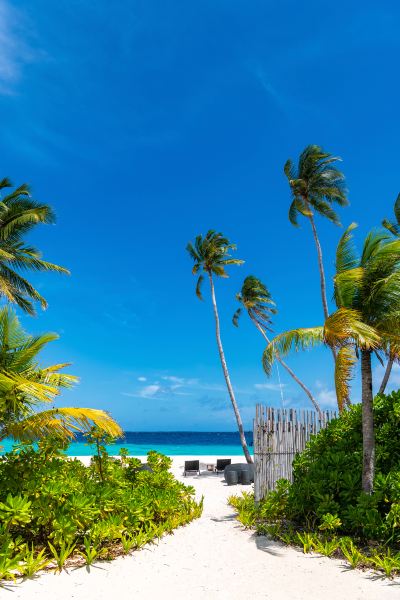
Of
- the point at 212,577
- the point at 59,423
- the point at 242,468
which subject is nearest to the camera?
the point at 212,577

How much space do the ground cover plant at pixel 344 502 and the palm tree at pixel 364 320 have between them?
425 mm

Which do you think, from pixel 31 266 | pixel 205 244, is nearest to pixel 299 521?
pixel 31 266

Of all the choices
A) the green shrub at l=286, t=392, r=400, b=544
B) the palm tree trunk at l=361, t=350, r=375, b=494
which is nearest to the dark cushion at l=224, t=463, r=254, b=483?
the green shrub at l=286, t=392, r=400, b=544

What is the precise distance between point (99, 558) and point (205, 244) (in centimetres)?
1862

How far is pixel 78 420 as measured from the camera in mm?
5984

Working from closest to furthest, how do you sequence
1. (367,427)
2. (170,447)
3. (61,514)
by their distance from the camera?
1. (61,514)
2. (367,427)
3. (170,447)

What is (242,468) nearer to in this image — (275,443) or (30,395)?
(275,443)

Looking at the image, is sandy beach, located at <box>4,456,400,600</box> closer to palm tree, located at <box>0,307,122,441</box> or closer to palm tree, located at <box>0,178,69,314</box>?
palm tree, located at <box>0,307,122,441</box>

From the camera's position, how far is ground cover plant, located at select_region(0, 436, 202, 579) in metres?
5.32

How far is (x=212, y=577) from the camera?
5.62 meters

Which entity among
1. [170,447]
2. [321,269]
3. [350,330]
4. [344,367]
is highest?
[321,269]

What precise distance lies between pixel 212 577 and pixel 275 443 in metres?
4.30

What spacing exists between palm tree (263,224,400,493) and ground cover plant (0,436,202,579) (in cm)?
335

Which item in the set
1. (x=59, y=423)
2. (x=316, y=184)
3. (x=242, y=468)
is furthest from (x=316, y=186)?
(x=59, y=423)
